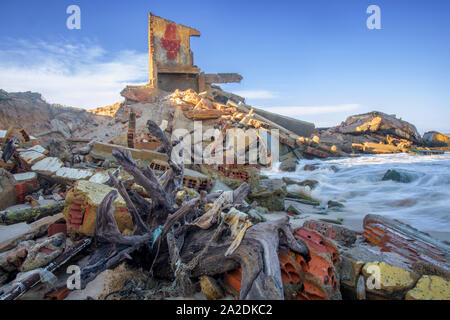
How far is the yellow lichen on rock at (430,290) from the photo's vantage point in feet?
5.68

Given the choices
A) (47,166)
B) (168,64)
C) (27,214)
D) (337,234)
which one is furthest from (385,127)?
(27,214)

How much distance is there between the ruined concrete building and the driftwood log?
46.7ft

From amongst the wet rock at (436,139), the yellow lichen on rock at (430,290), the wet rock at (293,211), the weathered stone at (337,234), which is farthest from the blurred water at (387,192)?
the wet rock at (436,139)

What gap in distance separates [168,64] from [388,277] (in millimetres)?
17277

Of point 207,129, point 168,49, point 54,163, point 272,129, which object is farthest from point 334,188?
point 168,49

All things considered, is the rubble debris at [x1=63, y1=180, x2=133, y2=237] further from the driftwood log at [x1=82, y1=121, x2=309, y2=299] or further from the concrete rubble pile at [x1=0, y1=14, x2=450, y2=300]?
the driftwood log at [x1=82, y1=121, x2=309, y2=299]

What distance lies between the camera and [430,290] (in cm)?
179

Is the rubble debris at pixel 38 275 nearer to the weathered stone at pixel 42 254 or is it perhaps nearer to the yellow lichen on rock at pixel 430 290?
the weathered stone at pixel 42 254

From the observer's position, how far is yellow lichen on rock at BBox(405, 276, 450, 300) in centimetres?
173

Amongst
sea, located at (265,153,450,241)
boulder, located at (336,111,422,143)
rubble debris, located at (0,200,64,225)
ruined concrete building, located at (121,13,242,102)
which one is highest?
ruined concrete building, located at (121,13,242,102)

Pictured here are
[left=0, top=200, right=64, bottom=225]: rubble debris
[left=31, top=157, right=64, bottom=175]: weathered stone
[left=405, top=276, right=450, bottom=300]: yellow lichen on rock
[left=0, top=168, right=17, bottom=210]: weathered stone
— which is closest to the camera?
[left=405, top=276, right=450, bottom=300]: yellow lichen on rock

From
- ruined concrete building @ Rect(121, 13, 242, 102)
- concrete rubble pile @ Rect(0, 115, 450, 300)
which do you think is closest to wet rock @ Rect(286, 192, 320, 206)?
concrete rubble pile @ Rect(0, 115, 450, 300)

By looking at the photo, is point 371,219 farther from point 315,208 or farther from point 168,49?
point 168,49

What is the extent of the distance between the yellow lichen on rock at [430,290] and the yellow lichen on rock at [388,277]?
48 millimetres
